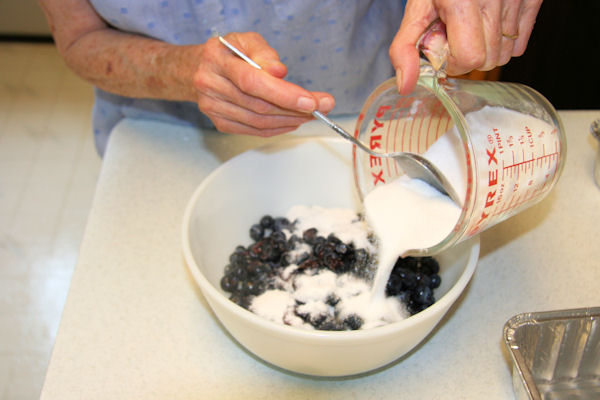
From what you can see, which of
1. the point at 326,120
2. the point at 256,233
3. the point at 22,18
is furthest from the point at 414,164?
the point at 22,18

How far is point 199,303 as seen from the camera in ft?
3.09

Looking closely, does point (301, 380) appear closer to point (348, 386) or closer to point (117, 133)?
point (348, 386)

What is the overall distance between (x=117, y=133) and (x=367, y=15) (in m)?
0.67

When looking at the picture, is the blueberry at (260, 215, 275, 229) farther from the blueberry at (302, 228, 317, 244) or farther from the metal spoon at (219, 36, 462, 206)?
the metal spoon at (219, 36, 462, 206)

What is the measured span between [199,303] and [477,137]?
557 mm

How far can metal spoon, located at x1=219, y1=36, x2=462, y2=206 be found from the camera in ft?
2.62

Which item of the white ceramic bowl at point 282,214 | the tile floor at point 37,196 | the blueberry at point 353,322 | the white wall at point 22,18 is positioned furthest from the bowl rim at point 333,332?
the white wall at point 22,18

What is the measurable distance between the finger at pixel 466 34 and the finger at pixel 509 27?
66 mm

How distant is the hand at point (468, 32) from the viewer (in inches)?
27.0

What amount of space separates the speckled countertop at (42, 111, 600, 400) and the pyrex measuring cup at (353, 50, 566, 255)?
22cm

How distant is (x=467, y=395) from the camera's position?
31.5 inches

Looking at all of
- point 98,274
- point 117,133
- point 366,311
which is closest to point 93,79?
point 117,133

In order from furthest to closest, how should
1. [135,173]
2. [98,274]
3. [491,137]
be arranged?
[135,173] → [98,274] → [491,137]

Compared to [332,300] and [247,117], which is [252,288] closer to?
[332,300]
